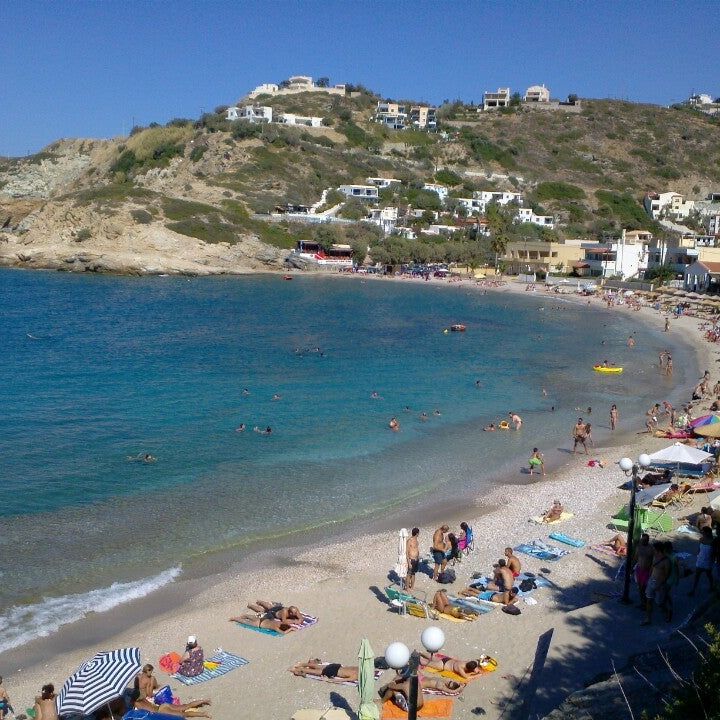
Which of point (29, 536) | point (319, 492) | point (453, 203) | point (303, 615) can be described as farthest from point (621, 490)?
point (453, 203)

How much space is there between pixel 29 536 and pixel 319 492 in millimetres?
6847

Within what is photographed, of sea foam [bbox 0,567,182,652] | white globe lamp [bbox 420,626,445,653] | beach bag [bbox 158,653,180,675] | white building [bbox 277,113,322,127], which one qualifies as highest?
white building [bbox 277,113,322,127]

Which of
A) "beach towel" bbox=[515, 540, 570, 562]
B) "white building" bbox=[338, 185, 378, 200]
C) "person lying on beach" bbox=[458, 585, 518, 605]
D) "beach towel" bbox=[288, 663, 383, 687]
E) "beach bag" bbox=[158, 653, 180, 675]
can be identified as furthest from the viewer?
"white building" bbox=[338, 185, 378, 200]

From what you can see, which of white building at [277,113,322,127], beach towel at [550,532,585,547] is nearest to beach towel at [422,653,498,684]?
beach towel at [550,532,585,547]

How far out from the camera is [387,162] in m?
126

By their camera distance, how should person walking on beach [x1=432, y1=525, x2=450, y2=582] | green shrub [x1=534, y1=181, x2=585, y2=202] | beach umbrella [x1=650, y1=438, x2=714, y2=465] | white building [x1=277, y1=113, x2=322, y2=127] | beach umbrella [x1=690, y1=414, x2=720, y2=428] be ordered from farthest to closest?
white building [x1=277, y1=113, x2=322, y2=127] < green shrub [x1=534, y1=181, x2=585, y2=202] < beach umbrella [x1=690, y1=414, x2=720, y2=428] < beach umbrella [x1=650, y1=438, x2=714, y2=465] < person walking on beach [x1=432, y1=525, x2=450, y2=582]

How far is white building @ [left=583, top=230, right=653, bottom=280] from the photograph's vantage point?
82438 mm

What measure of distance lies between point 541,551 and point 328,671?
5.91 metres

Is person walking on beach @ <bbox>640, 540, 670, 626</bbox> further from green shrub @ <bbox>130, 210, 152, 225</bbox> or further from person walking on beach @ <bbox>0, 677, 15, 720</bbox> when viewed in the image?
green shrub @ <bbox>130, 210, 152, 225</bbox>

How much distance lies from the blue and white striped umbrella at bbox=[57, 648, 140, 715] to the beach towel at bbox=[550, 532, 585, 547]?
8.98m

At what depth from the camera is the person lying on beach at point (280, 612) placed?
11680 mm

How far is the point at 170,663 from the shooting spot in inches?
415

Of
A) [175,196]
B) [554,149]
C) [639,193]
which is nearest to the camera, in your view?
[175,196]

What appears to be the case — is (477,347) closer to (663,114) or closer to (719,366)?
(719,366)
